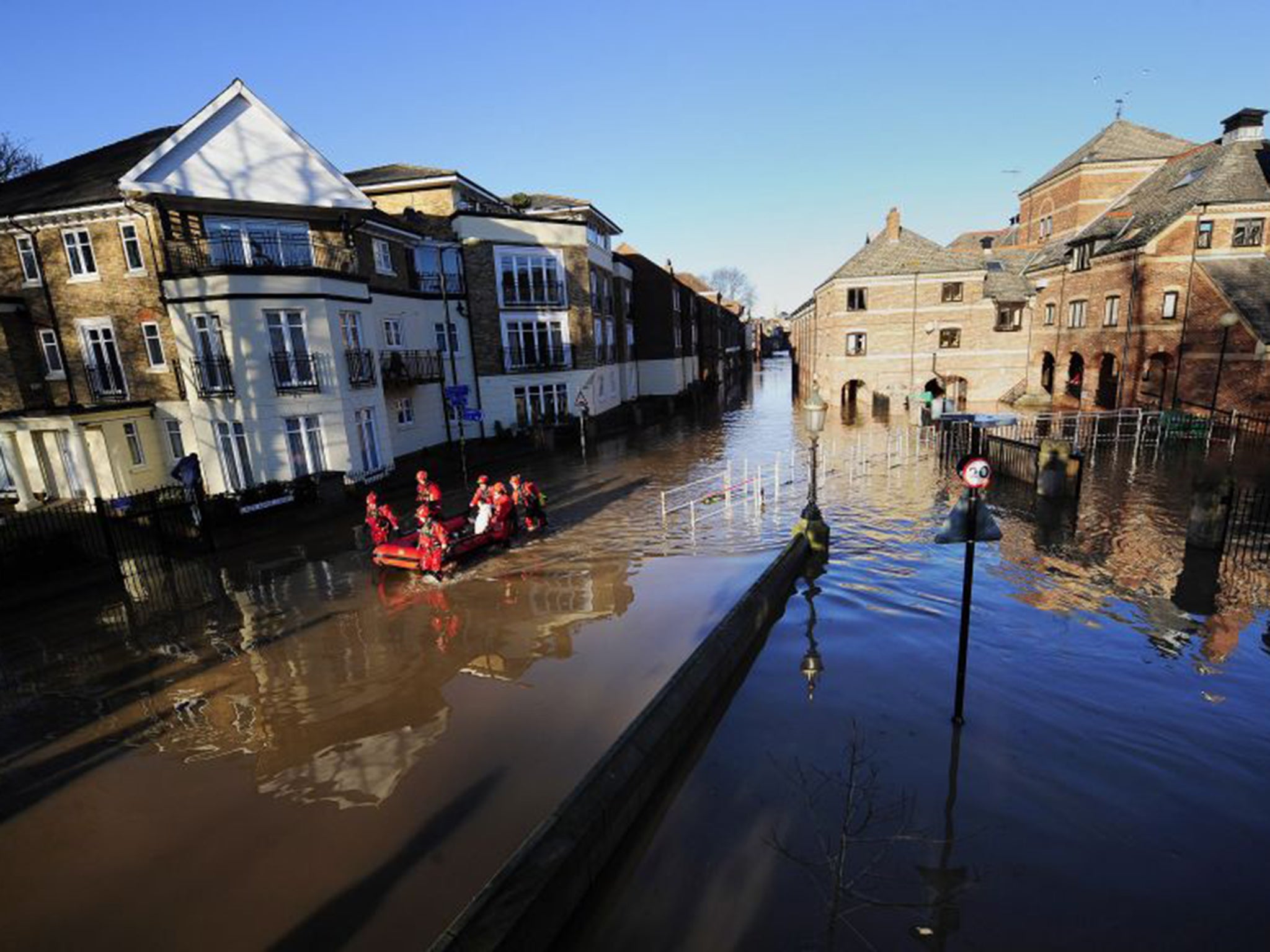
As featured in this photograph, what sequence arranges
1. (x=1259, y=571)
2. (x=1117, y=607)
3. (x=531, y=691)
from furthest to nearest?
1. (x=1259, y=571)
2. (x=1117, y=607)
3. (x=531, y=691)

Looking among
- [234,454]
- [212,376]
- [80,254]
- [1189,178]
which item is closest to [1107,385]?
[1189,178]

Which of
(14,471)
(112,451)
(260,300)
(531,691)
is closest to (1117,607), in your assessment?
(531,691)


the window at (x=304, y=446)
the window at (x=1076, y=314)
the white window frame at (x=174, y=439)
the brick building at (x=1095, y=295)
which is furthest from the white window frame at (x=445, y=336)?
the window at (x=1076, y=314)

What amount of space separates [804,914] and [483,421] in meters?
28.3

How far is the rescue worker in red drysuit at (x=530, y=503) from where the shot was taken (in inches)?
613

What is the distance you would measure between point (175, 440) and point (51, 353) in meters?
5.48

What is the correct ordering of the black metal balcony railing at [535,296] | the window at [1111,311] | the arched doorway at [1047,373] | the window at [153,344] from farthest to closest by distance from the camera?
the arched doorway at [1047,373]
the window at [1111,311]
the black metal balcony railing at [535,296]
the window at [153,344]

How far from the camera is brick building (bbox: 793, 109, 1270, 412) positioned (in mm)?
26562

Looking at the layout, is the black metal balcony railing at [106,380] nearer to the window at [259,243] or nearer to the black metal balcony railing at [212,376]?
the black metal balcony railing at [212,376]

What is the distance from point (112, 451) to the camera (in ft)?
62.1

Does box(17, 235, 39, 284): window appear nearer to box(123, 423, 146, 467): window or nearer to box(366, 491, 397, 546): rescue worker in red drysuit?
box(123, 423, 146, 467): window

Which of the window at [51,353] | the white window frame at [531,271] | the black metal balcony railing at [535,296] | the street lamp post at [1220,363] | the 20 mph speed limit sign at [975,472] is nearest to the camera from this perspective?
the 20 mph speed limit sign at [975,472]

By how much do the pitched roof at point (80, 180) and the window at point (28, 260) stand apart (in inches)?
38.3

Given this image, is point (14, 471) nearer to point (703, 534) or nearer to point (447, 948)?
point (703, 534)
